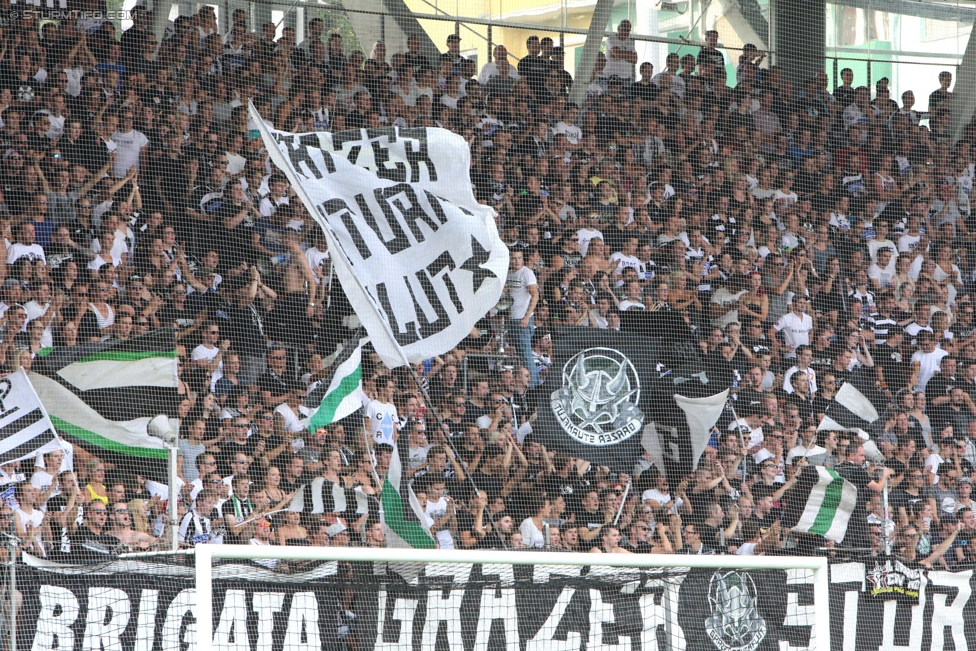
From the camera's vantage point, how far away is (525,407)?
31.6 feet

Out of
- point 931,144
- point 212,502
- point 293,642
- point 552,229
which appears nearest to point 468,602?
point 293,642

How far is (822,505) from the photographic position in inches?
369

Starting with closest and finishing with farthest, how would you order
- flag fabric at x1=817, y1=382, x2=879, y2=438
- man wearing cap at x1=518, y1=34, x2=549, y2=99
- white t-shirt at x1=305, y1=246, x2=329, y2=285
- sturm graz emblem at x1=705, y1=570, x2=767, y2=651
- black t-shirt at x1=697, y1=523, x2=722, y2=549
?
sturm graz emblem at x1=705, y1=570, x2=767, y2=651, black t-shirt at x1=697, y1=523, x2=722, y2=549, white t-shirt at x1=305, y1=246, x2=329, y2=285, flag fabric at x1=817, y1=382, x2=879, y2=438, man wearing cap at x1=518, y1=34, x2=549, y2=99

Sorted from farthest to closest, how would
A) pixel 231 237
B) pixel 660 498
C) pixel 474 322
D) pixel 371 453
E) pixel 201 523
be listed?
pixel 231 237 → pixel 660 498 → pixel 371 453 → pixel 201 523 → pixel 474 322

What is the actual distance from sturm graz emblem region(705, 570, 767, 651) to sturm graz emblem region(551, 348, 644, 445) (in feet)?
6.71

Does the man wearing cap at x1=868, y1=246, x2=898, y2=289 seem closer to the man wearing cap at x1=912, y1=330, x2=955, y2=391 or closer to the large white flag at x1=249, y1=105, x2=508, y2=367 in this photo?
the man wearing cap at x1=912, y1=330, x2=955, y2=391

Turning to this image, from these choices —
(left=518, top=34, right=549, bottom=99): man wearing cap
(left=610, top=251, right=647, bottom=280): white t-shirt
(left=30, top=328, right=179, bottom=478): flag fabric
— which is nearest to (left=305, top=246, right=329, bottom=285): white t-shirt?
(left=30, top=328, right=179, bottom=478): flag fabric

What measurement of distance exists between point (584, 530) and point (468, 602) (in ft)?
6.95

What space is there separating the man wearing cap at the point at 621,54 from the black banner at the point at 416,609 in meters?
6.01

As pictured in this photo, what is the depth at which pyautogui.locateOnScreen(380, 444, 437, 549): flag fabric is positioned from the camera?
843cm

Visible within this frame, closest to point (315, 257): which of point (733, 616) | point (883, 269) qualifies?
point (733, 616)

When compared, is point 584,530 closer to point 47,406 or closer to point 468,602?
point 468,602

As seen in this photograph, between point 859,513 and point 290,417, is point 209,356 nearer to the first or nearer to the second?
point 290,417

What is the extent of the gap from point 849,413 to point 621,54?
415 cm
